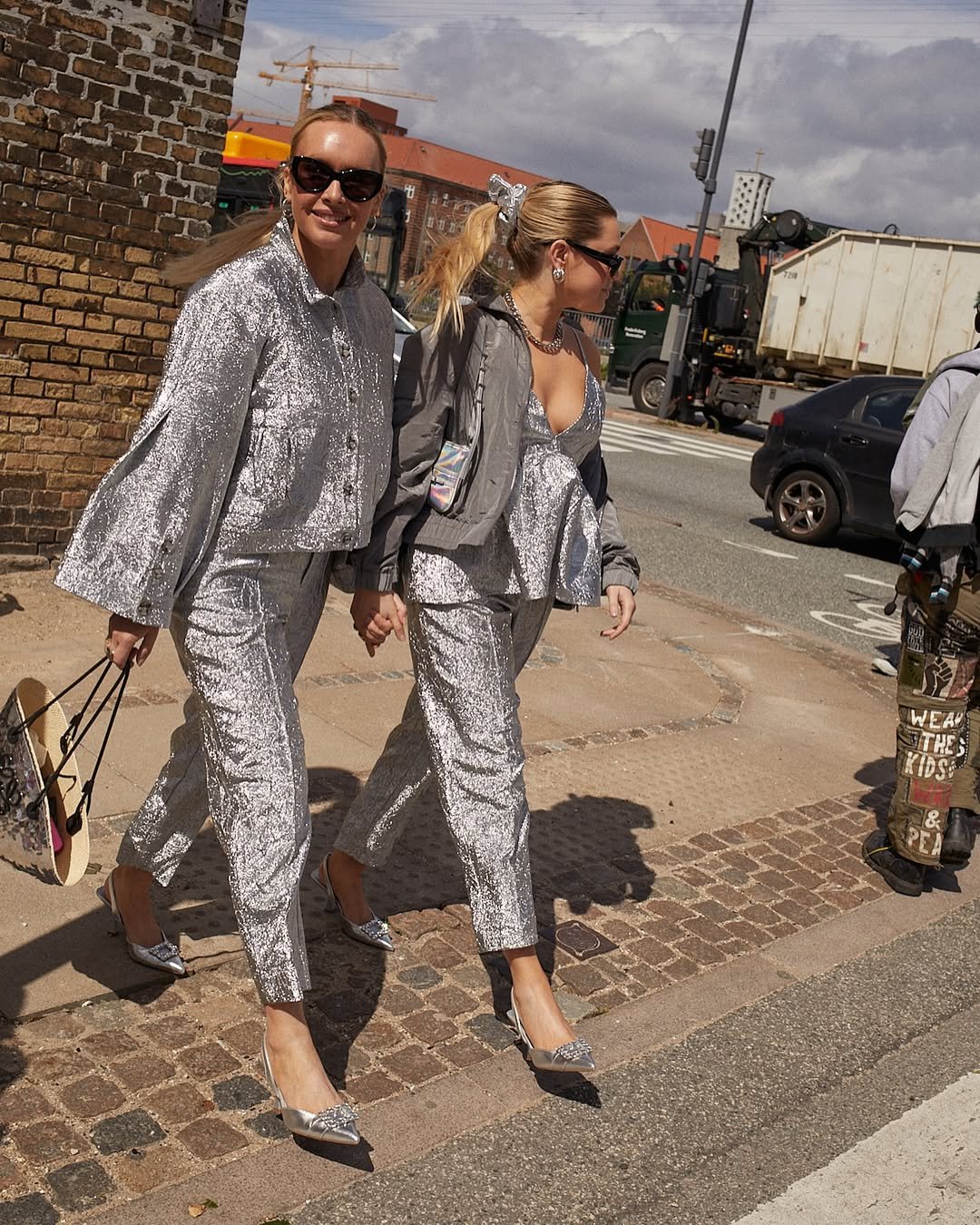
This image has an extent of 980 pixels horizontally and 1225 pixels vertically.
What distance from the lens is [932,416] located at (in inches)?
192

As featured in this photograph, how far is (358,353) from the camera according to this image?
3156 mm

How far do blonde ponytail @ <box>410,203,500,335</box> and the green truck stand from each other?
812 inches

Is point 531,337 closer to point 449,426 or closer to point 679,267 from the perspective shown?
point 449,426

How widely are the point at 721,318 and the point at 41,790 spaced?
23298 millimetres

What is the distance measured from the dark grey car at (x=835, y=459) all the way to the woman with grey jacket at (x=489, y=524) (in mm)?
9646

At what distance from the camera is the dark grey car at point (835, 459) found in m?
12.9

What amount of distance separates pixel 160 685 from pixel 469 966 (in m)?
2.29

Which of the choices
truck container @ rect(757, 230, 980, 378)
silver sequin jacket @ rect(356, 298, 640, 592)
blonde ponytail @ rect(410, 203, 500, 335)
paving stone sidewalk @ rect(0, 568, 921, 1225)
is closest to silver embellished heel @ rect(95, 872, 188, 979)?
paving stone sidewalk @ rect(0, 568, 921, 1225)

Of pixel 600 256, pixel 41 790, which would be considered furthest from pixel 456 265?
pixel 41 790

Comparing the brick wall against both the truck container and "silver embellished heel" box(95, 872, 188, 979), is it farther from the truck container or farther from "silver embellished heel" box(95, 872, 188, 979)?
the truck container

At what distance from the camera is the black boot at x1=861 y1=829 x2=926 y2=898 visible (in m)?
5.10

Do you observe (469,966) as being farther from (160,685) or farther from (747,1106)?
A: (160,685)

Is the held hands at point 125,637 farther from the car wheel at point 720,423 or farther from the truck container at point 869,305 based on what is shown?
the car wheel at point 720,423

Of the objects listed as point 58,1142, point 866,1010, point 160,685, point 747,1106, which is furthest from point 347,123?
point 160,685
